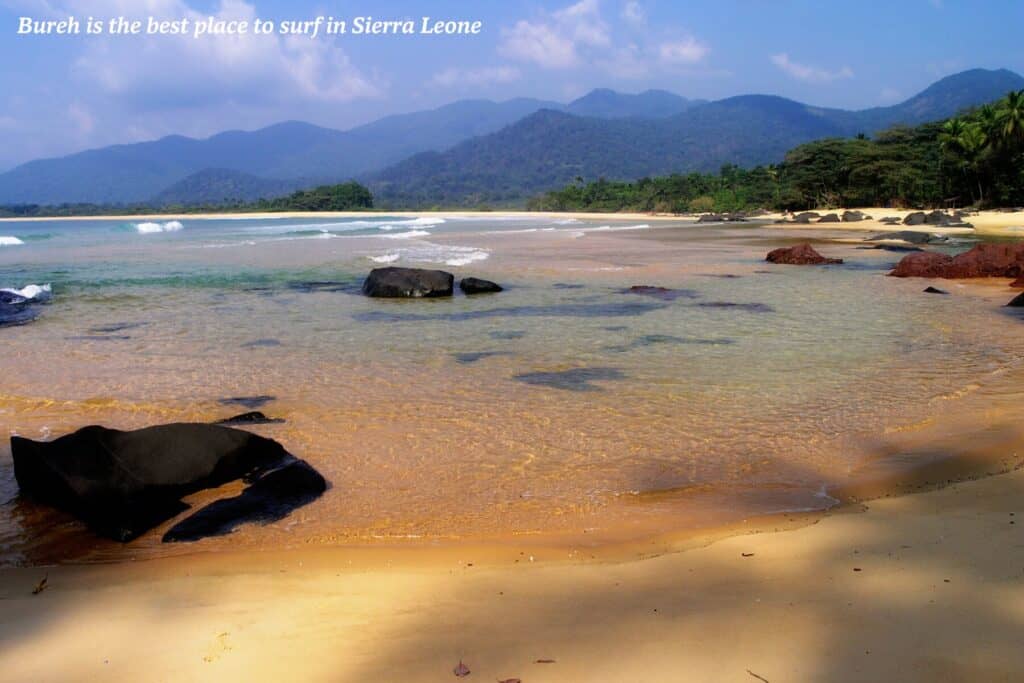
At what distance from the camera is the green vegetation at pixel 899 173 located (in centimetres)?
5078

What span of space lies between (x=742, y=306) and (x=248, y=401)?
10.0 meters

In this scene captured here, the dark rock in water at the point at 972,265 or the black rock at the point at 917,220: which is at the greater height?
the black rock at the point at 917,220

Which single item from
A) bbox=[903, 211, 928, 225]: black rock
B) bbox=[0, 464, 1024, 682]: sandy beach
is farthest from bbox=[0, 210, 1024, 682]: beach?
bbox=[903, 211, 928, 225]: black rock

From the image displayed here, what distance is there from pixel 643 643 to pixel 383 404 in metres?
5.20

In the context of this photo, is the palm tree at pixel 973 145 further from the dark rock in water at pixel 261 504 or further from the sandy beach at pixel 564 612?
the dark rock in water at pixel 261 504

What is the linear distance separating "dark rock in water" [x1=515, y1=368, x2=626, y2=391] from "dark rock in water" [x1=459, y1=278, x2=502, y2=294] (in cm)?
830

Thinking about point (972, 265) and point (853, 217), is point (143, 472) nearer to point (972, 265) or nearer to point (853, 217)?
point (972, 265)

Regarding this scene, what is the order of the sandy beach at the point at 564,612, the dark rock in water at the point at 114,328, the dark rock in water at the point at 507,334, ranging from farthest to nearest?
1. the dark rock in water at the point at 114,328
2. the dark rock in water at the point at 507,334
3. the sandy beach at the point at 564,612

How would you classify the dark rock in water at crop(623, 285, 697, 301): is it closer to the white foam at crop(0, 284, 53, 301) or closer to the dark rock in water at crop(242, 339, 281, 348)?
the dark rock in water at crop(242, 339, 281, 348)

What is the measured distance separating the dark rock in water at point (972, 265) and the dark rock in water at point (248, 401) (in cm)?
1711

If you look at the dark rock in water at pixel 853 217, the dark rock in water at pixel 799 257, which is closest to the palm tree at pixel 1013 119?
the dark rock in water at pixel 853 217

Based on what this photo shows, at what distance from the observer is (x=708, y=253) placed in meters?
29.3

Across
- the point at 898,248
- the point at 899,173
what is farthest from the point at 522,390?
the point at 899,173

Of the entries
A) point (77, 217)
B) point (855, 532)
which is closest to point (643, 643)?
point (855, 532)
